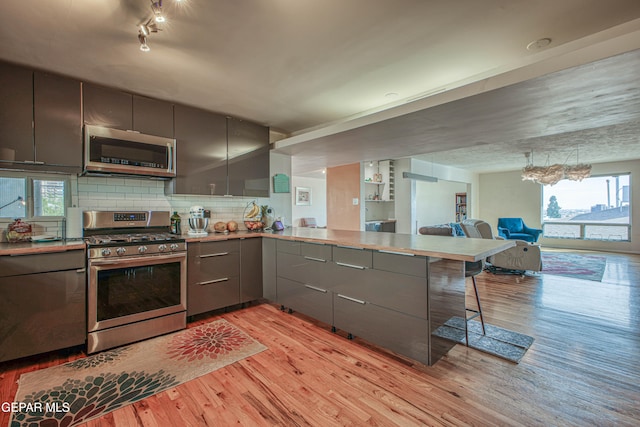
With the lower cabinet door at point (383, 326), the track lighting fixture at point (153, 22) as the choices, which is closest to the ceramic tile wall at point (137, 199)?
the track lighting fixture at point (153, 22)

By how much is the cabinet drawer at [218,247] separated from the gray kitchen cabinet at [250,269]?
74 millimetres

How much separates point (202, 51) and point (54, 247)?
71.9 inches

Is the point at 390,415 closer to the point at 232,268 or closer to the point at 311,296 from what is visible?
the point at 311,296

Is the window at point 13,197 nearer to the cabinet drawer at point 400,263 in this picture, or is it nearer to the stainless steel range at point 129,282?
the stainless steel range at point 129,282

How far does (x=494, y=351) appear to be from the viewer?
7.36ft

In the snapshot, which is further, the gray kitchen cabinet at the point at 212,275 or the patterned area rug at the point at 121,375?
the gray kitchen cabinet at the point at 212,275

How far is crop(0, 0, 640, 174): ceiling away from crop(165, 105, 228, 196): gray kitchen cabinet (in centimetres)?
17

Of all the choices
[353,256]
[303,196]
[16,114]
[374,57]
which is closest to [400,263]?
[353,256]

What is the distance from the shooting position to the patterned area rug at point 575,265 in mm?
4883

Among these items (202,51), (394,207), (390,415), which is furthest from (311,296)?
(394,207)


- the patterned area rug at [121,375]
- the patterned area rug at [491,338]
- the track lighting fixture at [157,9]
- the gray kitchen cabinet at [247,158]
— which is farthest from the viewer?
the gray kitchen cabinet at [247,158]

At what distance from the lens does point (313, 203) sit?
9359 millimetres

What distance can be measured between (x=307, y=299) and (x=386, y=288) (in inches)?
38.7

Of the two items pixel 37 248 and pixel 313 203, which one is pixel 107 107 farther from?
pixel 313 203
